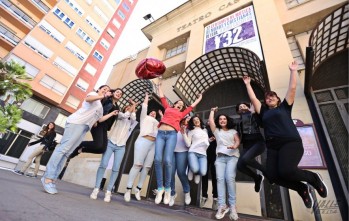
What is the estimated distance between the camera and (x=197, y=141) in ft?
14.2

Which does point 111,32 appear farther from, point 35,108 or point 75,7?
point 35,108

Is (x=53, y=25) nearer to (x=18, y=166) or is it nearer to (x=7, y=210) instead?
(x=18, y=166)

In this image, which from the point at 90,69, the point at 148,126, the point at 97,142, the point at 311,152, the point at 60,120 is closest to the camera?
the point at 97,142

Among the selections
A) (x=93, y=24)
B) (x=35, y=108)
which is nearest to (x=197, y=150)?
(x=35, y=108)

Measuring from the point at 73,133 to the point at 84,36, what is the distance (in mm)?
27000

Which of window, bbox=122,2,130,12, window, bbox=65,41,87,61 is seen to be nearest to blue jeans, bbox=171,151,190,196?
window, bbox=65,41,87,61

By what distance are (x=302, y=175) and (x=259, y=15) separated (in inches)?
384

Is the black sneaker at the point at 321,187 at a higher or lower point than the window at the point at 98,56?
lower

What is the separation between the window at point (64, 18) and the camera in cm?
2306

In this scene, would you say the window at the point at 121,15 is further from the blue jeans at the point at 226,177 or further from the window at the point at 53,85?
the blue jeans at the point at 226,177

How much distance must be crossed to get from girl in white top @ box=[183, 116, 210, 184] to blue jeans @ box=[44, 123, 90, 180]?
220 centimetres

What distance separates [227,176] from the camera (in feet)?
12.1

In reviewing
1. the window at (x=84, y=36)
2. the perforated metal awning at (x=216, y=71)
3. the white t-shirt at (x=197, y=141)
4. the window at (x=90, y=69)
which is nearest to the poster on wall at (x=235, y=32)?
the perforated metal awning at (x=216, y=71)

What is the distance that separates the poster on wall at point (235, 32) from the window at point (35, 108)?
18697 mm
